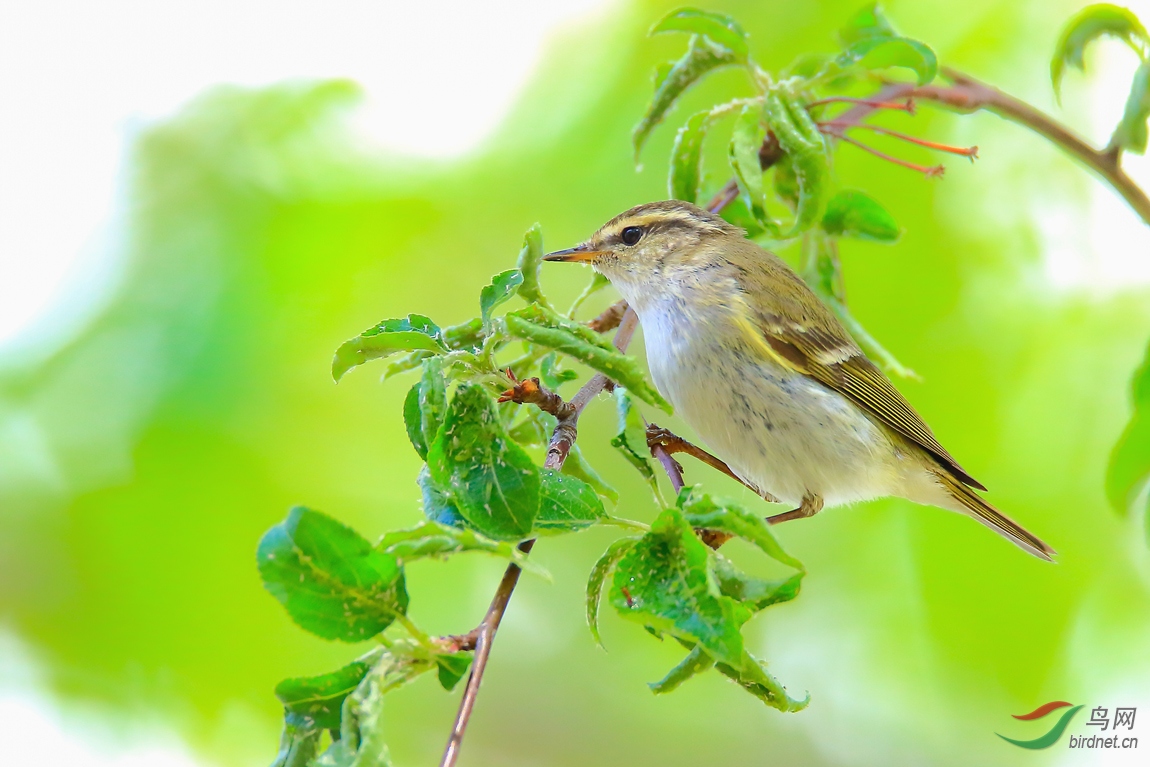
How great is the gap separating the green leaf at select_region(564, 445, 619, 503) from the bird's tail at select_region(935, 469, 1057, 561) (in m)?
1.95

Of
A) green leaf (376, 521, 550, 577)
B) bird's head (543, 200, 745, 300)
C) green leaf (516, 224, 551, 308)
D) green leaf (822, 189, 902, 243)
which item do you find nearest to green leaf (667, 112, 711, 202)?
green leaf (822, 189, 902, 243)

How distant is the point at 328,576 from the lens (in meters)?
1.30

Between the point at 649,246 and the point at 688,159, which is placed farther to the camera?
the point at 649,246

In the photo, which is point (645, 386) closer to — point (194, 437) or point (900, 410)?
point (900, 410)

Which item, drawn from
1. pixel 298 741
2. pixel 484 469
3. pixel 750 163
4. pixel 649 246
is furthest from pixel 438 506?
pixel 649 246

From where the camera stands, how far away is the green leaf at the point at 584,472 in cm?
169

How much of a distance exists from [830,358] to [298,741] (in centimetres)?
224

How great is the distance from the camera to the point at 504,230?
450cm

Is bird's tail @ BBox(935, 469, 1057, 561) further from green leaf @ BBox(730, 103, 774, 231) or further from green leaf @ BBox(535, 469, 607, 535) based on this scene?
green leaf @ BBox(535, 469, 607, 535)

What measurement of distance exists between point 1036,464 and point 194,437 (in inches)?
143

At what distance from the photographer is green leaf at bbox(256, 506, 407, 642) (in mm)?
1288

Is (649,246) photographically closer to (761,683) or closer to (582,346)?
(582,346)

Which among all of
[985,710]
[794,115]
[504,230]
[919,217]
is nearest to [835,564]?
[985,710]

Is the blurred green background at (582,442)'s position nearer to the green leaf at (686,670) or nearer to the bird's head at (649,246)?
the bird's head at (649,246)
